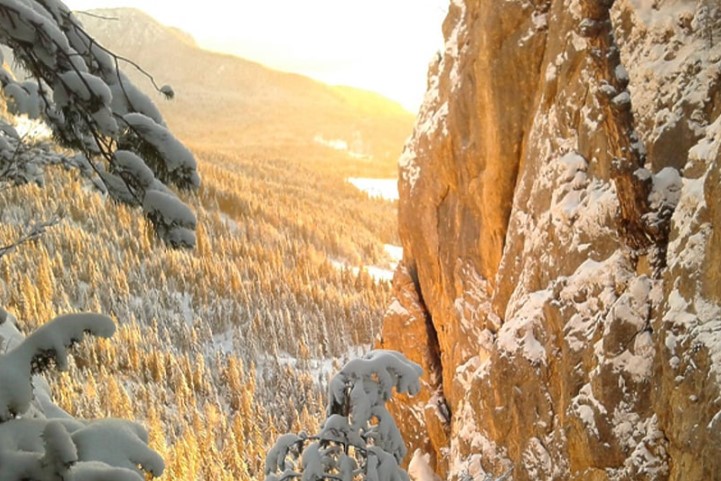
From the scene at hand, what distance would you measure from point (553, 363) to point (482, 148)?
4377 mm

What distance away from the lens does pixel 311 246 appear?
44188mm

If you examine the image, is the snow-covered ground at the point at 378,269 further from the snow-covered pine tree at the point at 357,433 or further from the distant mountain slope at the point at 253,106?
the distant mountain slope at the point at 253,106

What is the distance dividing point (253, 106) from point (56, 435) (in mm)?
125823

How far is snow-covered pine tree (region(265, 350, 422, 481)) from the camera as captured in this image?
4039mm

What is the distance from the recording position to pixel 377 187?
77.6 m

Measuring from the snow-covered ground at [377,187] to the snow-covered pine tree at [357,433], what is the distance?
64.7 meters

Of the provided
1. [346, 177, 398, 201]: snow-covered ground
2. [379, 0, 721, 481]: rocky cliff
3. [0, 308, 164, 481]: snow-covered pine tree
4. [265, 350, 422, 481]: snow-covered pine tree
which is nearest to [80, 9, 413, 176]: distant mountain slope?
[346, 177, 398, 201]: snow-covered ground

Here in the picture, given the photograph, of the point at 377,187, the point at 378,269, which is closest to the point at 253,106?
the point at 377,187

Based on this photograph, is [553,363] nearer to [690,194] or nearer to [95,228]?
[690,194]

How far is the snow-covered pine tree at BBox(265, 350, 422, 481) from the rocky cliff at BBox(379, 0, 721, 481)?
1.94m

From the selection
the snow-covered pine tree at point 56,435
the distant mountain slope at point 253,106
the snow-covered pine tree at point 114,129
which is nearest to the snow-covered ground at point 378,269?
the snow-covered pine tree at point 114,129

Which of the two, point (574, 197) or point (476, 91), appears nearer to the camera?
point (574, 197)

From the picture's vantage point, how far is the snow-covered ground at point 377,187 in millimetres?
Result: 72369

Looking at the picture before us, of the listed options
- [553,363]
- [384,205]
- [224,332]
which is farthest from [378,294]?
[553,363]
